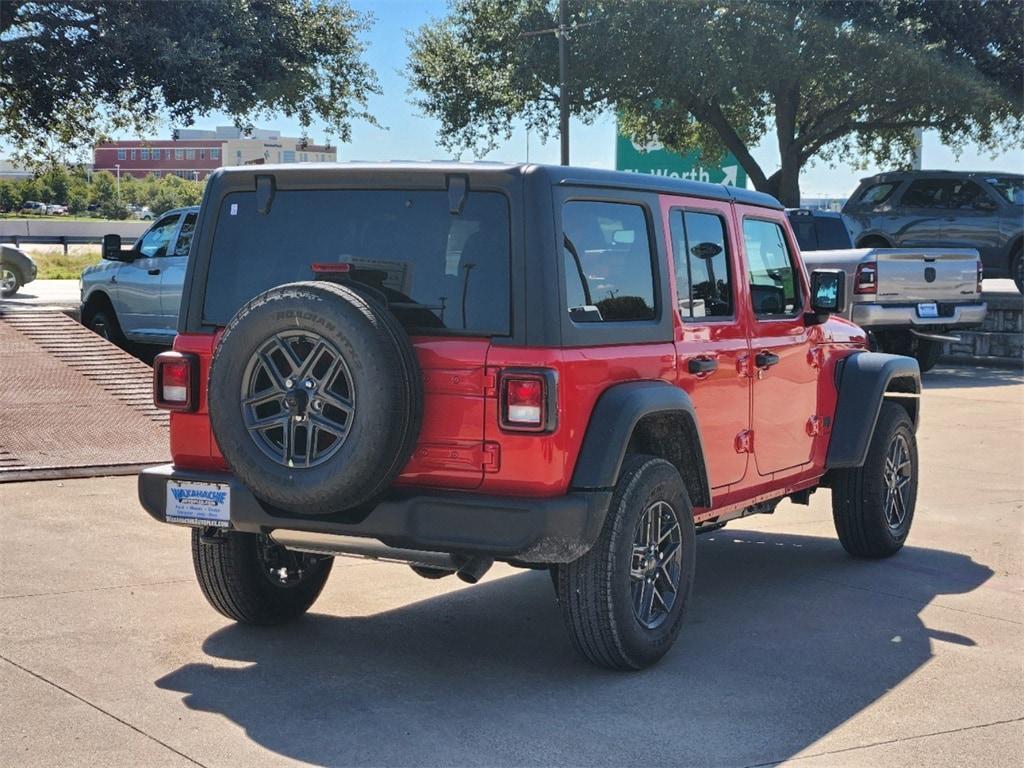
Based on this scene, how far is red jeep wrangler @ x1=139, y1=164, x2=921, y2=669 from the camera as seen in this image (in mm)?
5004

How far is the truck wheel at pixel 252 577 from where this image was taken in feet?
19.3

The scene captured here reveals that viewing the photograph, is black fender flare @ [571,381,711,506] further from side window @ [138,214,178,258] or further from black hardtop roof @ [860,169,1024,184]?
black hardtop roof @ [860,169,1024,184]

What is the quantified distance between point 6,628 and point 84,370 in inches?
255

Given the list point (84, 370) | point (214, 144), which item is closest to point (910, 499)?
point (84, 370)

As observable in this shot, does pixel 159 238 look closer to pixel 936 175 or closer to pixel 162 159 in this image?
pixel 936 175

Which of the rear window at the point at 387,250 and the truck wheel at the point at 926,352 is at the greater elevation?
the rear window at the point at 387,250

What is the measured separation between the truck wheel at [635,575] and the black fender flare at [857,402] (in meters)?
1.81

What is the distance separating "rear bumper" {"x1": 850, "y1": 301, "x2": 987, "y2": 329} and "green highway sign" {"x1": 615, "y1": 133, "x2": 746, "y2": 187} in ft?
65.6

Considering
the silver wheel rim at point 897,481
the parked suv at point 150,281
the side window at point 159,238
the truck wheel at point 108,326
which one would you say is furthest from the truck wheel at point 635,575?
the truck wheel at point 108,326

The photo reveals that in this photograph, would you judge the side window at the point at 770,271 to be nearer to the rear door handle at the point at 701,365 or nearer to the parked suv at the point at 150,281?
the rear door handle at the point at 701,365

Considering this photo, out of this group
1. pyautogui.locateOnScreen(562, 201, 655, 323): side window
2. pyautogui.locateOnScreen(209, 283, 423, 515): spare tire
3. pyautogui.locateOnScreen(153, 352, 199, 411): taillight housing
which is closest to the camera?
pyautogui.locateOnScreen(209, 283, 423, 515): spare tire

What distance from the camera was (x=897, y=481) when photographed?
783cm

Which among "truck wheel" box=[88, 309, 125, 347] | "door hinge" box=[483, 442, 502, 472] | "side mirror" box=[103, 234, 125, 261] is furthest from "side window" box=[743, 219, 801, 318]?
"truck wheel" box=[88, 309, 125, 347]

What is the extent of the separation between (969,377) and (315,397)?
555 inches
